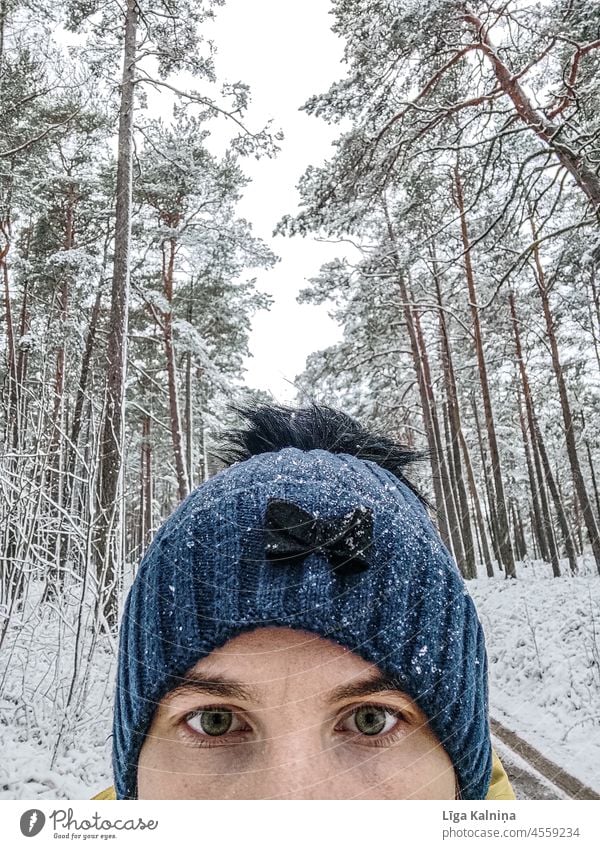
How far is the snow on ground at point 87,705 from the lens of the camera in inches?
107

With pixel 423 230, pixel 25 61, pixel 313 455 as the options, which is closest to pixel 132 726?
pixel 313 455

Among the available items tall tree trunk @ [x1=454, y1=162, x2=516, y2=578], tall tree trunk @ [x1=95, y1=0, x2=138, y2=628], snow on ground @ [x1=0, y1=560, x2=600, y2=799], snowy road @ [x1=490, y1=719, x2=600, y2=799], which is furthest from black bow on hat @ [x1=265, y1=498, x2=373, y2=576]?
tall tree trunk @ [x1=454, y1=162, x2=516, y2=578]

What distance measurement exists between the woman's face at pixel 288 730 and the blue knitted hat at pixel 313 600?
3 centimetres

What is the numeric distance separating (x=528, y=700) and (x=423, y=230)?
665 centimetres

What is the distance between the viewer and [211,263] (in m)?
8.80

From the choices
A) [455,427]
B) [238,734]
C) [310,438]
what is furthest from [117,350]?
[455,427]

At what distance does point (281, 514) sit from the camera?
0.89 meters

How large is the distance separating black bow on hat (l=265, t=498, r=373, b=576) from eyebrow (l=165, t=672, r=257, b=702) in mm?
222

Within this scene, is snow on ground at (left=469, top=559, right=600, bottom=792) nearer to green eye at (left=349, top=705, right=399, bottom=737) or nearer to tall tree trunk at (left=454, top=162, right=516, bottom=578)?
tall tree trunk at (left=454, top=162, right=516, bottom=578)

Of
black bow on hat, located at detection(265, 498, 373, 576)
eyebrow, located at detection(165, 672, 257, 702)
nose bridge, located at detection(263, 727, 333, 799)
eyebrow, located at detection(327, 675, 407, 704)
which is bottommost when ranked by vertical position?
nose bridge, located at detection(263, 727, 333, 799)

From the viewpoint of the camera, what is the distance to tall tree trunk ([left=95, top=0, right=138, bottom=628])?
10.3ft

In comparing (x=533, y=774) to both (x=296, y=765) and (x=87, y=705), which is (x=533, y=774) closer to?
(x=296, y=765)

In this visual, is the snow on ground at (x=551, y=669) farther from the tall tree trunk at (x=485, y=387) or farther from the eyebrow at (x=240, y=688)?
the eyebrow at (x=240, y=688)

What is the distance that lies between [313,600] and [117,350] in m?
4.71
